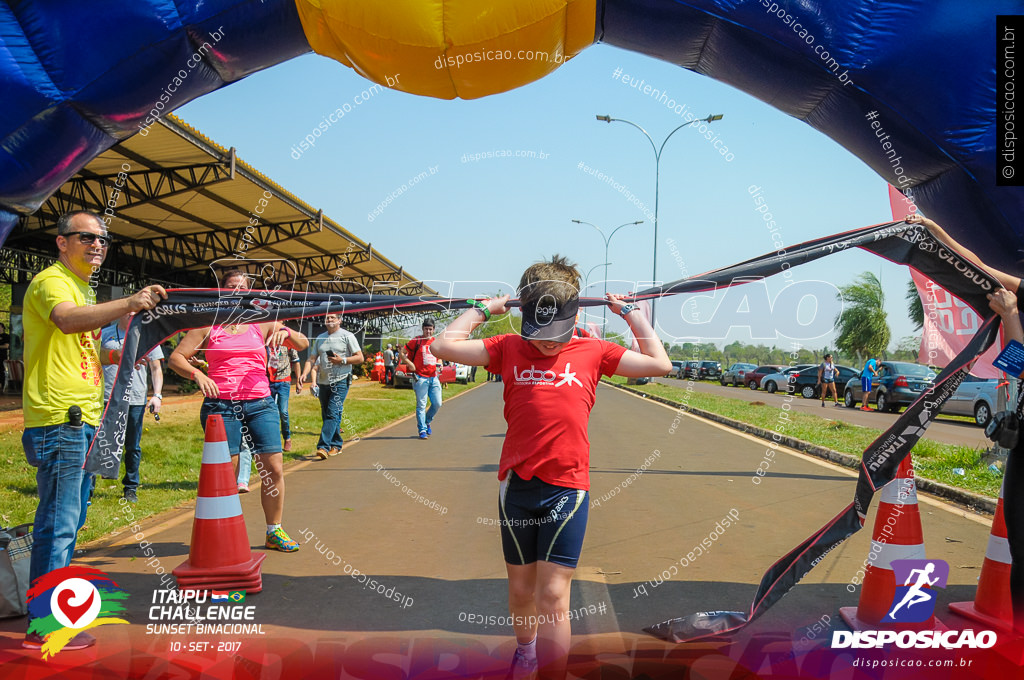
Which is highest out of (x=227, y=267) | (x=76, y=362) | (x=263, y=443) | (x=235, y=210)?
(x=235, y=210)

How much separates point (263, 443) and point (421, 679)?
2413 mm

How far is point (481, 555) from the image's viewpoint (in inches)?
200

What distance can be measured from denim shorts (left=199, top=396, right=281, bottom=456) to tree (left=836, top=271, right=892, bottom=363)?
53.7 m

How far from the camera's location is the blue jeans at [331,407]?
9281mm

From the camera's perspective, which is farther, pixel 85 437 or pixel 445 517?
pixel 445 517

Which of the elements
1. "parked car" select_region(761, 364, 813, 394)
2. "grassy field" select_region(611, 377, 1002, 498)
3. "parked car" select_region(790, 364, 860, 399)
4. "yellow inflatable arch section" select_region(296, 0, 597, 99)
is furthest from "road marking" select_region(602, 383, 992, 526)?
"parked car" select_region(761, 364, 813, 394)

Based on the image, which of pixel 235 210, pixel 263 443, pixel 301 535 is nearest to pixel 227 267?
pixel 263 443

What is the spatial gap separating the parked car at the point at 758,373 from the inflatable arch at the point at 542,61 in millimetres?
Answer: 36303

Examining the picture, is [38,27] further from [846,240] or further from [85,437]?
[846,240]

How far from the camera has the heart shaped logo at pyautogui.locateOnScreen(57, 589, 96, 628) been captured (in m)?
3.35

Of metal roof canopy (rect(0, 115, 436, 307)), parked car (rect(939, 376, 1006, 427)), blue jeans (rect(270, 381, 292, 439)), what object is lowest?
blue jeans (rect(270, 381, 292, 439))

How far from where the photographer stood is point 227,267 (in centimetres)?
527

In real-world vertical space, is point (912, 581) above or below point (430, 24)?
below

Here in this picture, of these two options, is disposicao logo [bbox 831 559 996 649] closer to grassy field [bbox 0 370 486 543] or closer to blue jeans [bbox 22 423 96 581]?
blue jeans [bbox 22 423 96 581]
